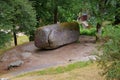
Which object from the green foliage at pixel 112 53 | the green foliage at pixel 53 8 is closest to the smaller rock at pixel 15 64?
the green foliage at pixel 53 8

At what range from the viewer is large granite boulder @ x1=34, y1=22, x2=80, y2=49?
1430 cm

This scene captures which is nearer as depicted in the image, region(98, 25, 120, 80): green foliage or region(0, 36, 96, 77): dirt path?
region(98, 25, 120, 80): green foliage

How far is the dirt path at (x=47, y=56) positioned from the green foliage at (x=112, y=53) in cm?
550

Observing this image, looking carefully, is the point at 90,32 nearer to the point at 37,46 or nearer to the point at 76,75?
the point at 37,46

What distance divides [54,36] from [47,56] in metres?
1.13

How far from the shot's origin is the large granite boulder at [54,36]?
1430 cm

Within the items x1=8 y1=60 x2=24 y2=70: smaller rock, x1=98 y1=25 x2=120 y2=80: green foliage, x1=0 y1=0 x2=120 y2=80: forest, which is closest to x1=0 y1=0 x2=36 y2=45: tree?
x1=0 y1=0 x2=120 y2=80: forest

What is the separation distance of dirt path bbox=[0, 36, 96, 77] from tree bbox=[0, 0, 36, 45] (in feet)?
4.42

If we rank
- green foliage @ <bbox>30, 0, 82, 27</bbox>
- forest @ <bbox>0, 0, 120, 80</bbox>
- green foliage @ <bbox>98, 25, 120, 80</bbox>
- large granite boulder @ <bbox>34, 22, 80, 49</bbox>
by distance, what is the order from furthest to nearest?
green foliage @ <bbox>30, 0, 82, 27</bbox> → large granite boulder @ <bbox>34, 22, 80, 49</bbox> → forest @ <bbox>0, 0, 120, 80</bbox> → green foliage @ <bbox>98, 25, 120, 80</bbox>

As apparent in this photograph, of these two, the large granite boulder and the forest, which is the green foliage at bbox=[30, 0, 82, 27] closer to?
the forest

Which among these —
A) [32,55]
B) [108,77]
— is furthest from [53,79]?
[32,55]

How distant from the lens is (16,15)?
1417 cm

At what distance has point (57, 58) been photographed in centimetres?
1352

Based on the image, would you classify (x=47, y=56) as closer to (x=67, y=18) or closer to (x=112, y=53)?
(x=67, y=18)
